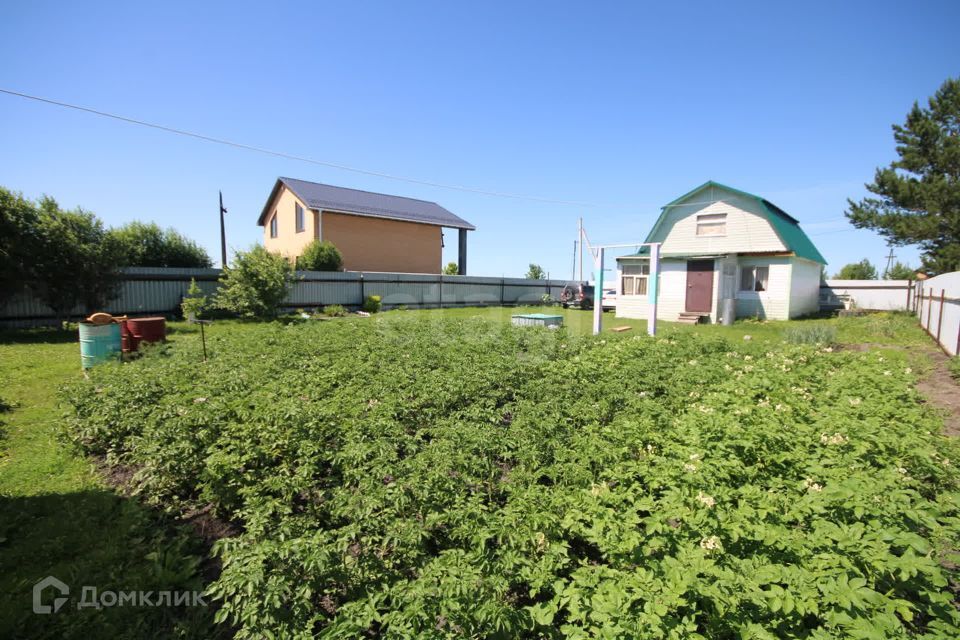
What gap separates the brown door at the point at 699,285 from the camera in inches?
733

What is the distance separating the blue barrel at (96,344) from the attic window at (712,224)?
21.2 m

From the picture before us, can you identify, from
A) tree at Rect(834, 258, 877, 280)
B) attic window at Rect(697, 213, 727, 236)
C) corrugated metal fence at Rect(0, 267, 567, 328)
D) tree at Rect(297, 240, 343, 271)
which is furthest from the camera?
tree at Rect(834, 258, 877, 280)

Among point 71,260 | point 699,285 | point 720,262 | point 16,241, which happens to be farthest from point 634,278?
point 16,241

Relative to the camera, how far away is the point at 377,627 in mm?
2602

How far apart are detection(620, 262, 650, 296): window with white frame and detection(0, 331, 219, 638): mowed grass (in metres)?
20.2

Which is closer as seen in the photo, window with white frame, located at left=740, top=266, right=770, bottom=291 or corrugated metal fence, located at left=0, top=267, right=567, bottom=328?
corrugated metal fence, located at left=0, top=267, right=567, bottom=328

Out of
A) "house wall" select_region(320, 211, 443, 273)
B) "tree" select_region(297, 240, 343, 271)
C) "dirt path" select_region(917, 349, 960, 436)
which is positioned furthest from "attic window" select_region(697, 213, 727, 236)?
"tree" select_region(297, 240, 343, 271)

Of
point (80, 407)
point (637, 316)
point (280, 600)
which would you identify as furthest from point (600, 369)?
point (637, 316)

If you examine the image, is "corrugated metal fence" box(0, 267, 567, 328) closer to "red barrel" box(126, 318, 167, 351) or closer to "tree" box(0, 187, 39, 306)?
"tree" box(0, 187, 39, 306)

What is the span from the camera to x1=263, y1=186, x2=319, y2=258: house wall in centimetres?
2339

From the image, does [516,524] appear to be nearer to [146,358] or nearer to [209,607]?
[209,607]

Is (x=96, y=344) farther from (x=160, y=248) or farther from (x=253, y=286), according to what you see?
(x=160, y=248)

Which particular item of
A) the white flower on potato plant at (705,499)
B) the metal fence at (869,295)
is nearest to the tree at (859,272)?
the metal fence at (869,295)

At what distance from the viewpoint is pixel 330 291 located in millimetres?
19594
